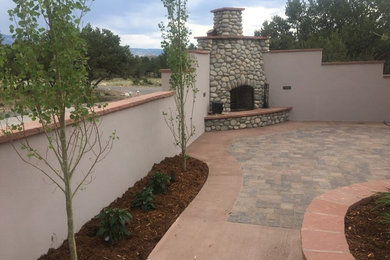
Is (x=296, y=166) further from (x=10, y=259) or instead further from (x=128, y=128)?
(x=10, y=259)

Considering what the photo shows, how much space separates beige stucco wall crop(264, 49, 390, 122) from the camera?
1245 centimetres

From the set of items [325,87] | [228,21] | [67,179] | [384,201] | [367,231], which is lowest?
[367,231]

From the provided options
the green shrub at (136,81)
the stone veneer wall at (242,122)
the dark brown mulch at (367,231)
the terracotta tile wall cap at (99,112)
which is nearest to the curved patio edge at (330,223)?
the dark brown mulch at (367,231)

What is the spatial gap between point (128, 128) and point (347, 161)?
517 cm

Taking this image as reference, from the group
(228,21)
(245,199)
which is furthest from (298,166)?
(228,21)

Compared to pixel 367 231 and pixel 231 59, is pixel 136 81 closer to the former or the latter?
pixel 231 59

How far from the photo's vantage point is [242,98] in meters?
13.3

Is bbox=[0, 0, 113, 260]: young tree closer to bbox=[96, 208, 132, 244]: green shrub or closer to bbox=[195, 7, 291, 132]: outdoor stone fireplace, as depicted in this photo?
bbox=[96, 208, 132, 244]: green shrub

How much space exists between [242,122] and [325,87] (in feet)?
13.1

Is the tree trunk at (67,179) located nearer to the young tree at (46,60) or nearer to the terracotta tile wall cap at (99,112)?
the young tree at (46,60)

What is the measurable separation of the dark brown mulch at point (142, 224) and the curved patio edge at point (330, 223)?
6.10 feet

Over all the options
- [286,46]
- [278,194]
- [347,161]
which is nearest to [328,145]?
[347,161]

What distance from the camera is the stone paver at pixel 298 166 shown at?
490 cm

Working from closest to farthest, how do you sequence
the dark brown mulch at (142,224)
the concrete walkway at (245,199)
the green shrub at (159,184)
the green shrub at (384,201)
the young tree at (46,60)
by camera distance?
the young tree at (46,60) → the green shrub at (384,201) → the dark brown mulch at (142,224) → the concrete walkway at (245,199) → the green shrub at (159,184)
